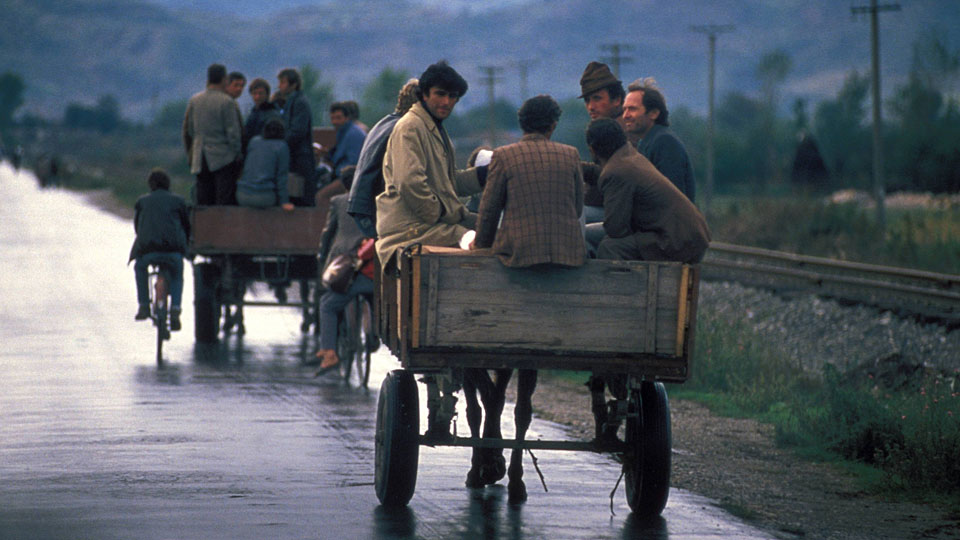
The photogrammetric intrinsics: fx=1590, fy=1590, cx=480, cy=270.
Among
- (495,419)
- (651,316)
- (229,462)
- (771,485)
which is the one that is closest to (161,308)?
(229,462)

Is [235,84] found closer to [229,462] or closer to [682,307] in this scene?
[229,462]

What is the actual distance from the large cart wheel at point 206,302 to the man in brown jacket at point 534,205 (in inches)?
351

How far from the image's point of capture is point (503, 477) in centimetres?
909

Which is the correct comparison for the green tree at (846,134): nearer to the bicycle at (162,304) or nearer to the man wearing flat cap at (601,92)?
the bicycle at (162,304)

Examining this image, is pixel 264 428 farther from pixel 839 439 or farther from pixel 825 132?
pixel 825 132

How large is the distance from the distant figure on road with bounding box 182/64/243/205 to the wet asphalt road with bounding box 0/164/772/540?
1643mm

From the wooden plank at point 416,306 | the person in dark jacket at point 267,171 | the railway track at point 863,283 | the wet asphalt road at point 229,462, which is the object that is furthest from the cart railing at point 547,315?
the railway track at point 863,283

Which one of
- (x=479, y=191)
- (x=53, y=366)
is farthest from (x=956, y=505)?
(x=53, y=366)

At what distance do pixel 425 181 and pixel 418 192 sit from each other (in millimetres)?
74

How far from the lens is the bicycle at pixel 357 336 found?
13188 mm

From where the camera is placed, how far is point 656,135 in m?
9.19

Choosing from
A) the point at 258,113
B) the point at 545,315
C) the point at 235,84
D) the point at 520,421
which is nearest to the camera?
the point at 545,315

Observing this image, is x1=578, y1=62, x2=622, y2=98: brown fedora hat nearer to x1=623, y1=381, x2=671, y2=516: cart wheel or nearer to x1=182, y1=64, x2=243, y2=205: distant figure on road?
x1=623, y1=381, x2=671, y2=516: cart wheel

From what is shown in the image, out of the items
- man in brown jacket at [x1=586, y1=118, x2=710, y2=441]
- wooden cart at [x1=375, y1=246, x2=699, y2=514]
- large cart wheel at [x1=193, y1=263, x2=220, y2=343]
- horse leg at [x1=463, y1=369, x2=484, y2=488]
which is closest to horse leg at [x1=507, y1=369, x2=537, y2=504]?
horse leg at [x1=463, y1=369, x2=484, y2=488]
